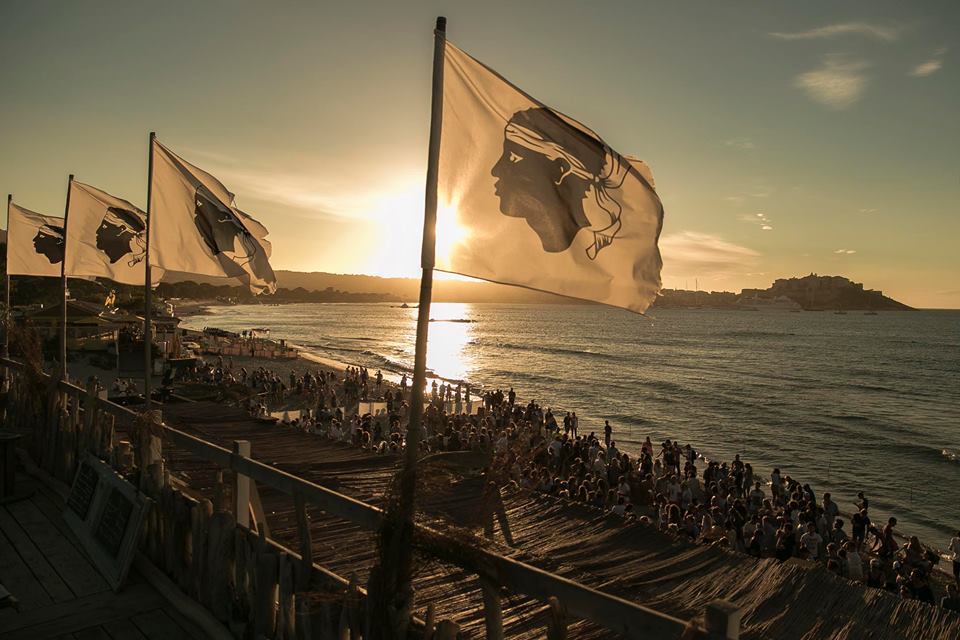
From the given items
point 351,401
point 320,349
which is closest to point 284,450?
point 351,401

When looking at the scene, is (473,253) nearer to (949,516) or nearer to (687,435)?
(949,516)

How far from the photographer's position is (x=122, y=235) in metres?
10.8

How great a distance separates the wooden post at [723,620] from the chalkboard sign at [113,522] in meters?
5.66

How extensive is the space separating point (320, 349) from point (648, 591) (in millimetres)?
91529

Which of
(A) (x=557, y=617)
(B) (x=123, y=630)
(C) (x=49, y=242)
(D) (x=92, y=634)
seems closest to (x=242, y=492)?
(B) (x=123, y=630)

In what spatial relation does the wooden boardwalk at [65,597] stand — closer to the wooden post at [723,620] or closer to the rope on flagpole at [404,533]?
the rope on flagpole at [404,533]

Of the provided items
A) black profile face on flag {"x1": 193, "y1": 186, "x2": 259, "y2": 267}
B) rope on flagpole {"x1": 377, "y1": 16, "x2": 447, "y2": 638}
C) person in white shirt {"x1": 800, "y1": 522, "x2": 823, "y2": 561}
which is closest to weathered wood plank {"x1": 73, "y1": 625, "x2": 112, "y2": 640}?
rope on flagpole {"x1": 377, "y1": 16, "x2": 447, "y2": 638}

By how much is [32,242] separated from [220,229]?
6.69 m

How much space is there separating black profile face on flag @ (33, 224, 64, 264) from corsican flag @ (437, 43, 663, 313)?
11833mm

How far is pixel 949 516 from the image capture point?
84.2 ft

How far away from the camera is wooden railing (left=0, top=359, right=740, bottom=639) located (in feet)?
9.71

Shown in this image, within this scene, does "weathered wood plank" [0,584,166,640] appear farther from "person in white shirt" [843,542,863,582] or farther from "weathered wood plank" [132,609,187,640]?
"person in white shirt" [843,542,863,582]

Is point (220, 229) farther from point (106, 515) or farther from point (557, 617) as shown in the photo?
point (557, 617)

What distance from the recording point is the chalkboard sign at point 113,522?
618 cm
